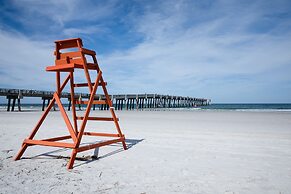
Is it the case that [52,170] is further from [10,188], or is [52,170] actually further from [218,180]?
[218,180]

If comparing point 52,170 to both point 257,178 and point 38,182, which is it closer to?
point 38,182

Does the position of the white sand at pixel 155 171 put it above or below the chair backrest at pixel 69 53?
below

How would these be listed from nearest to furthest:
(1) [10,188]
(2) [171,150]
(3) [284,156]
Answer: (1) [10,188], (3) [284,156], (2) [171,150]

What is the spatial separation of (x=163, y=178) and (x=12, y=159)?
8.80ft

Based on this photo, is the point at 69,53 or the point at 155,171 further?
the point at 69,53

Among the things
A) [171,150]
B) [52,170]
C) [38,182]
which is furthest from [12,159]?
[171,150]

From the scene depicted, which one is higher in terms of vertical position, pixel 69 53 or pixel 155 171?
pixel 69 53

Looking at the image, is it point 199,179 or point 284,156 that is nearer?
point 199,179

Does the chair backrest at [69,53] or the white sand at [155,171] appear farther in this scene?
the chair backrest at [69,53]

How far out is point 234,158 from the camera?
3627mm

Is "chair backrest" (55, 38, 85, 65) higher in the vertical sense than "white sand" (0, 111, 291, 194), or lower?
higher

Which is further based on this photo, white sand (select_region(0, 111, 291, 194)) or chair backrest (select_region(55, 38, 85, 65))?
chair backrest (select_region(55, 38, 85, 65))

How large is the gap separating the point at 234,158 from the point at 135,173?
6.26ft

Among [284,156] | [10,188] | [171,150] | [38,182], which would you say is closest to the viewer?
[10,188]
